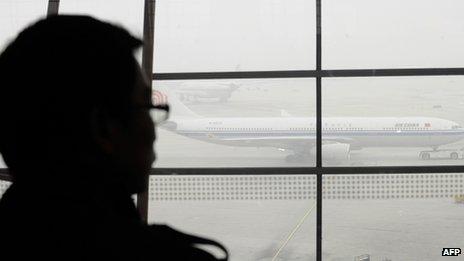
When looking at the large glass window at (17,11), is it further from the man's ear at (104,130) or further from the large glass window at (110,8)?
the man's ear at (104,130)

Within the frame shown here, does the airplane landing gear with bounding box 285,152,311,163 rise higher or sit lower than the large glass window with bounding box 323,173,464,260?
higher

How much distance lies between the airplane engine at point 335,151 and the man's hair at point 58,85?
11.9ft

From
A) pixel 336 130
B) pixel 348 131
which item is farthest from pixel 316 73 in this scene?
pixel 348 131

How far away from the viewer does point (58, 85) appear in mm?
647

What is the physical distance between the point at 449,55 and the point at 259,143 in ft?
4.45

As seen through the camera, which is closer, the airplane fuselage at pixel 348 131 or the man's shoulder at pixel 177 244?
the man's shoulder at pixel 177 244

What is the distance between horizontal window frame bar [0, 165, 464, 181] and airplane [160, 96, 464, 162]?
0.29m

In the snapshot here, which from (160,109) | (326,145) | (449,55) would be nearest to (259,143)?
(326,145)

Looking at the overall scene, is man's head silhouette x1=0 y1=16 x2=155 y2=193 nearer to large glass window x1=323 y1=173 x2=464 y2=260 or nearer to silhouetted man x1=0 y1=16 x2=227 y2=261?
silhouetted man x1=0 y1=16 x2=227 y2=261

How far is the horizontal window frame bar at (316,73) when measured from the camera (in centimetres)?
409

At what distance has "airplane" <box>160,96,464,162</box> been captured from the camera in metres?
4.50

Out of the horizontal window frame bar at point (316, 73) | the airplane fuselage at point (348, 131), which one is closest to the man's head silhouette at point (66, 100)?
the horizontal window frame bar at point (316, 73)

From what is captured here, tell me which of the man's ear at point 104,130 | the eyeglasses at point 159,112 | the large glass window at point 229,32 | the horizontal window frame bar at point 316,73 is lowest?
the man's ear at point 104,130

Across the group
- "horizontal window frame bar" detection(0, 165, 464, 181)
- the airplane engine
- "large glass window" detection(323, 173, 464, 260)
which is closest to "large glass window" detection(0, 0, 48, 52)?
"horizontal window frame bar" detection(0, 165, 464, 181)
